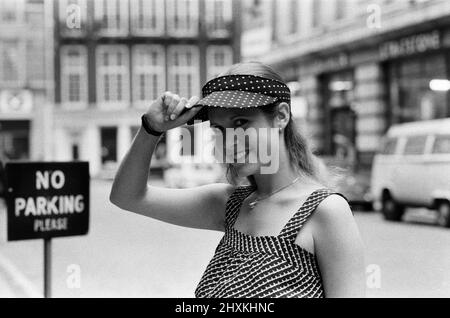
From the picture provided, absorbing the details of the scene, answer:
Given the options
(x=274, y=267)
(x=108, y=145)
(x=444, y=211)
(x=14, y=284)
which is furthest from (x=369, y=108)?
(x=274, y=267)

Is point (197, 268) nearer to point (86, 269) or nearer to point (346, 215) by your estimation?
point (86, 269)

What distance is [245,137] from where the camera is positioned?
1.14 metres

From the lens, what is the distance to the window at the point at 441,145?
7.13 meters

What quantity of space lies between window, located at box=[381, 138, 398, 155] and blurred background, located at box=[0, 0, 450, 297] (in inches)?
3.5

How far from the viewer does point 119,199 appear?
1.32 meters

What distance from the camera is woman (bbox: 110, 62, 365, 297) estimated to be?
1072 mm

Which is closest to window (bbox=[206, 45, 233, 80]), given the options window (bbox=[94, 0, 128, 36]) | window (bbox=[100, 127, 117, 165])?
window (bbox=[94, 0, 128, 36])

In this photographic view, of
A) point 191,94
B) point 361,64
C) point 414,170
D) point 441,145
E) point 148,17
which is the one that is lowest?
point 414,170

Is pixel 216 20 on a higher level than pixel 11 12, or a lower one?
lower

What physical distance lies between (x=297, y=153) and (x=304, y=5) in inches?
389

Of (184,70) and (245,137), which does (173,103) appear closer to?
(245,137)

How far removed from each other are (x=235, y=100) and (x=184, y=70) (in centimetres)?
337

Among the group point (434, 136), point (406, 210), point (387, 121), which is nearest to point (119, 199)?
point (434, 136)

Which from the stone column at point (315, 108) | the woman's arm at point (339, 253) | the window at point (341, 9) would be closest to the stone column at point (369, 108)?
the stone column at point (315, 108)
